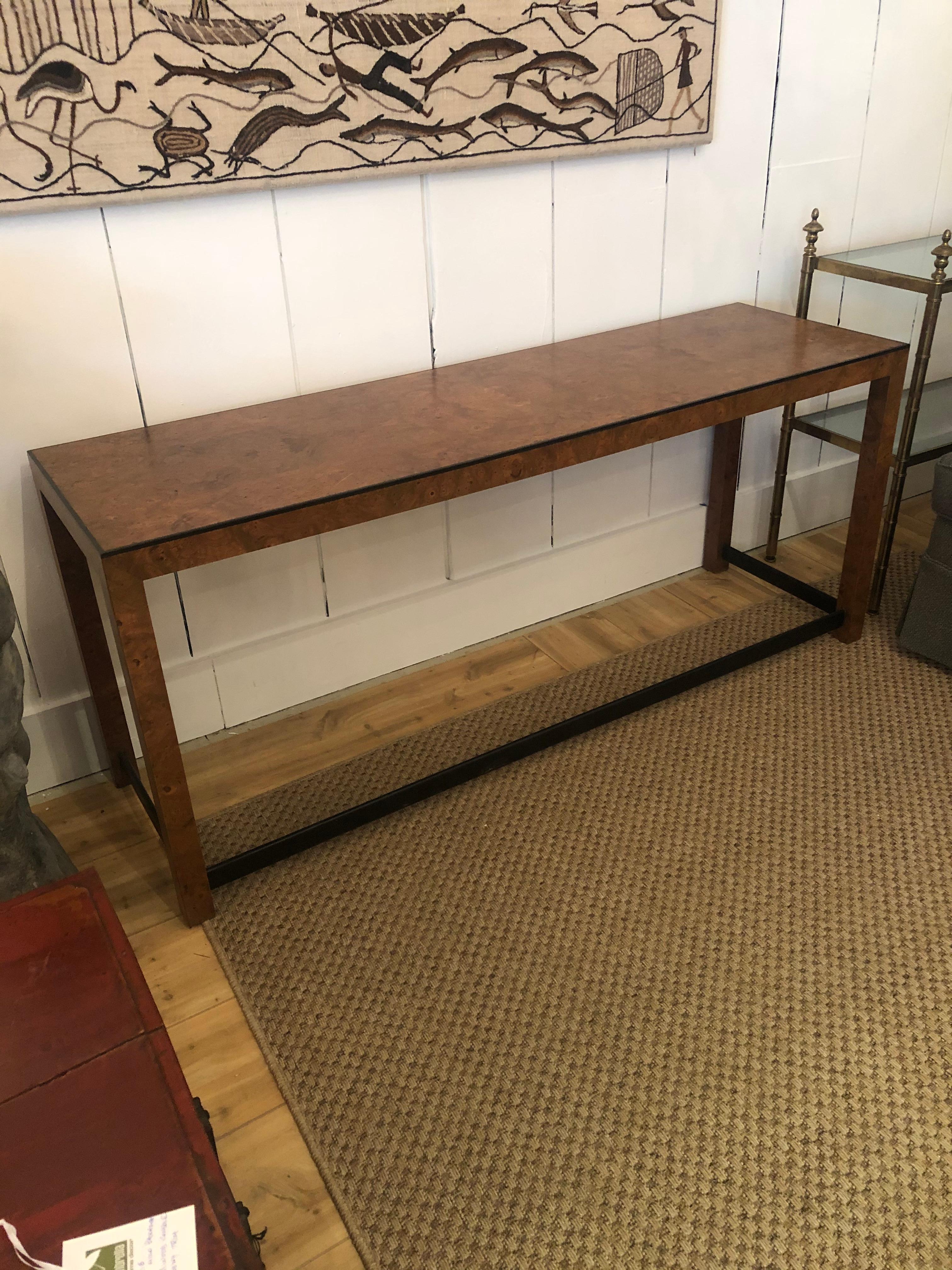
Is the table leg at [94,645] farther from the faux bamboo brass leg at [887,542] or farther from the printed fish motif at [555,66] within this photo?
the faux bamboo brass leg at [887,542]

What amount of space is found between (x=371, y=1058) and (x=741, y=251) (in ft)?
6.22

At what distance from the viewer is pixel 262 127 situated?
165 cm

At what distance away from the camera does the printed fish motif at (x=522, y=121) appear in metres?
1.85

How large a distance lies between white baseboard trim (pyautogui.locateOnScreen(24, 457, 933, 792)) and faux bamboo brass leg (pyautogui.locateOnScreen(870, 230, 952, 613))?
1.11ft

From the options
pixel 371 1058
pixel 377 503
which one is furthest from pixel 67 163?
pixel 371 1058

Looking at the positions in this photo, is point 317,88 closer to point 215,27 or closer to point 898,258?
point 215,27

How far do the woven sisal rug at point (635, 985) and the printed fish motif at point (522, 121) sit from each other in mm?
1137

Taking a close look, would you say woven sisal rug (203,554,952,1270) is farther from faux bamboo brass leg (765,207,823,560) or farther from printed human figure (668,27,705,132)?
printed human figure (668,27,705,132)

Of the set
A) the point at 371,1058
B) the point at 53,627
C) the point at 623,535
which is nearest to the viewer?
the point at 371,1058

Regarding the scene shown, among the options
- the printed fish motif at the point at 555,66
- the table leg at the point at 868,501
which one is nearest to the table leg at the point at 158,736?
the printed fish motif at the point at 555,66

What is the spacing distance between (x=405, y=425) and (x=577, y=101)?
0.75m

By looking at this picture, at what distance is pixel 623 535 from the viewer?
8.22ft

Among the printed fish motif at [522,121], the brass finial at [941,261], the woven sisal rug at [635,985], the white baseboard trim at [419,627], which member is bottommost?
the woven sisal rug at [635,985]

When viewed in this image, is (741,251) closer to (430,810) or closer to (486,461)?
(486,461)
